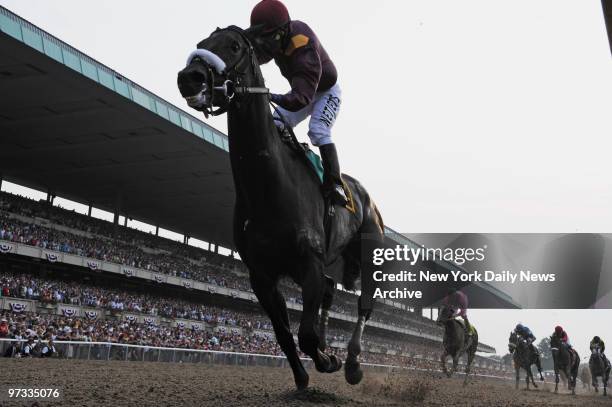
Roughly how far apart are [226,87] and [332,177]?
1592 mm

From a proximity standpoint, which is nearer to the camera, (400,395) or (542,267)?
(400,395)

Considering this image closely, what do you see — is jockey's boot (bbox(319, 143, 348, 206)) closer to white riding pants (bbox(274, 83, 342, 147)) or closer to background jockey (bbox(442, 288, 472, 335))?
white riding pants (bbox(274, 83, 342, 147))

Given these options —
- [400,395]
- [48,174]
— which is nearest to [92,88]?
[48,174]

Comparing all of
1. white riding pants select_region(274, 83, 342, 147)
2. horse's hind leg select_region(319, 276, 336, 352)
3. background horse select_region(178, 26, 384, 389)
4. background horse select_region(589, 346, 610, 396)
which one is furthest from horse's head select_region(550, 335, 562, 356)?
background horse select_region(178, 26, 384, 389)

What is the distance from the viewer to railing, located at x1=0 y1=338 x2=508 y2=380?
19.0 meters

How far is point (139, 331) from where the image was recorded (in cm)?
2800

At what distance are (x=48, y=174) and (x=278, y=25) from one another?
3601 centimetres

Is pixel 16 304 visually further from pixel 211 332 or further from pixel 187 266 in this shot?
pixel 187 266

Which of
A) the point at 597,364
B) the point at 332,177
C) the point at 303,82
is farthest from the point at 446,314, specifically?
the point at 303,82

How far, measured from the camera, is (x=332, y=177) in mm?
6160

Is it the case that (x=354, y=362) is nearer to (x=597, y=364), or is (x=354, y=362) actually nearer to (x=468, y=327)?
(x=468, y=327)

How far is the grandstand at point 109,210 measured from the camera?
24484 millimetres

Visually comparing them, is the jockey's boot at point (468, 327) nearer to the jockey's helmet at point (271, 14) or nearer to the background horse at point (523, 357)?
the background horse at point (523, 357)

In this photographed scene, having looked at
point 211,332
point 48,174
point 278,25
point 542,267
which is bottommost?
point 211,332
